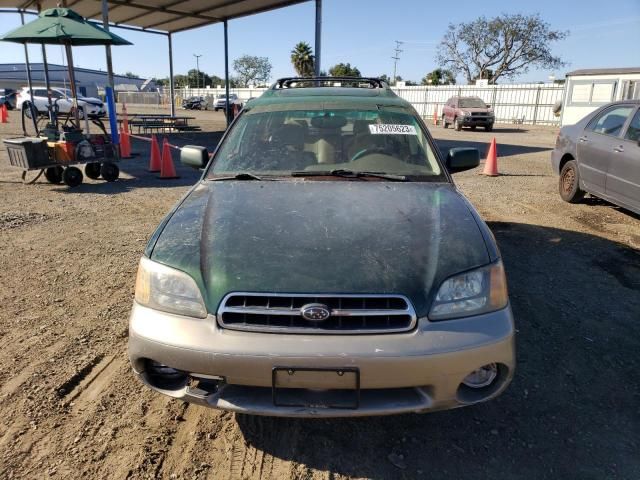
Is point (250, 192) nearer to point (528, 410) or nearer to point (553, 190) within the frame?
point (528, 410)

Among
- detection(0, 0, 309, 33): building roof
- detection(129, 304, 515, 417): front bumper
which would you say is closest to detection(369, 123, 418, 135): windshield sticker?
detection(129, 304, 515, 417): front bumper

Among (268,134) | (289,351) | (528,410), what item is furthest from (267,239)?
(528,410)

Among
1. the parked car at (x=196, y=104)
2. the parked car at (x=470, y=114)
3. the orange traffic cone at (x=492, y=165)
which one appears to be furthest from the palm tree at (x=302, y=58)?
the orange traffic cone at (x=492, y=165)

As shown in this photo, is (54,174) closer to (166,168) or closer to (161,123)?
(166,168)

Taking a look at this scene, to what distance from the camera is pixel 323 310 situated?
194 cm

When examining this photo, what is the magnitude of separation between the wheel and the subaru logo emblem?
6.56m

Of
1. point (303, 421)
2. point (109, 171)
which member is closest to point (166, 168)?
point (109, 171)

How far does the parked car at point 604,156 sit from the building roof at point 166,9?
32.5 feet

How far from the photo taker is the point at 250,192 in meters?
2.87

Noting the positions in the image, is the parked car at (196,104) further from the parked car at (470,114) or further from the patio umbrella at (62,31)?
the patio umbrella at (62,31)

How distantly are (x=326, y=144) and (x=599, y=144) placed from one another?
494 centimetres

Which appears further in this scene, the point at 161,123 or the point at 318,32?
the point at 161,123

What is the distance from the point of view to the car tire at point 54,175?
875 cm

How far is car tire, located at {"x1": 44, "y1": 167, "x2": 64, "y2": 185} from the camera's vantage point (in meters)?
8.75
